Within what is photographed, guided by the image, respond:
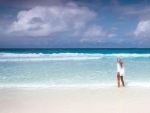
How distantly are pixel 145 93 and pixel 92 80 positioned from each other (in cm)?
306

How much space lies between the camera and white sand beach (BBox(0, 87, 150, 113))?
565 centimetres

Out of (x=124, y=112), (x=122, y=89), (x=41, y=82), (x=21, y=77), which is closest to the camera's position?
(x=124, y=112)

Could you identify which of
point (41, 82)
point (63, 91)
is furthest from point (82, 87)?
point (41, 82)

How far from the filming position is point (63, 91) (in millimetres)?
7676

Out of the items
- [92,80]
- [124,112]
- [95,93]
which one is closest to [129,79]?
[92,80]

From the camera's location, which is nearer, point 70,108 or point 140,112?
point 140,112

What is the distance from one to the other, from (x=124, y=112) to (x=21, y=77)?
6.94 m

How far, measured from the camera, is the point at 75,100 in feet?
21.2

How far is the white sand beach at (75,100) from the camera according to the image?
18.5 ft

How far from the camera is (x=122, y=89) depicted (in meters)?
8.01

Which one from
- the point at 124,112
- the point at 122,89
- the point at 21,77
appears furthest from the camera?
the point at 21,77

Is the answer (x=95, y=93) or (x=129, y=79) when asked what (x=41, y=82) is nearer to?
(x=95, y=93)

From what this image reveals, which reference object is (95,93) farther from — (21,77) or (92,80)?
(21,77)

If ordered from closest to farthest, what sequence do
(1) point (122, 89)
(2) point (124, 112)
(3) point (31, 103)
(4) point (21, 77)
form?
(2) point (124, 112)
(3) point (31, 103)
(1) point (122, 89)
(4) point (21, 77)
